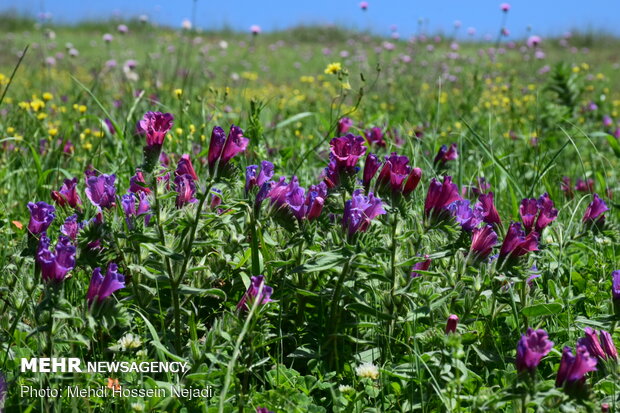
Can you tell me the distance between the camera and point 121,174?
3148mm

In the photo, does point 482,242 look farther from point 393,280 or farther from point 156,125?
point 156,125

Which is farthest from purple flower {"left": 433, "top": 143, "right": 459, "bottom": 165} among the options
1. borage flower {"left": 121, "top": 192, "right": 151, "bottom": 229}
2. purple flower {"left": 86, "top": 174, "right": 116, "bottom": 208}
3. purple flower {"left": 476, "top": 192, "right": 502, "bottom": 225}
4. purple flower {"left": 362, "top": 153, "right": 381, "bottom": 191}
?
purple flower {"left": 86, "top": 174, "right": 116, "bottom": 208}

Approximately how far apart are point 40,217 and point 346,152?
91cm

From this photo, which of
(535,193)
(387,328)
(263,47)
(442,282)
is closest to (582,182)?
(535,193)

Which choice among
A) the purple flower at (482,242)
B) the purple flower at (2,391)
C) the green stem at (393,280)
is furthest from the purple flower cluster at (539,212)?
the purple flower at (2,391)

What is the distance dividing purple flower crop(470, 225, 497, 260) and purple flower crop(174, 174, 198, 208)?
878mm

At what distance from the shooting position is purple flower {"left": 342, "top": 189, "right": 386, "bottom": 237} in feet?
6.08

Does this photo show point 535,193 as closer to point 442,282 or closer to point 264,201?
point 442,282

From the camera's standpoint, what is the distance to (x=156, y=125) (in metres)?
1.90

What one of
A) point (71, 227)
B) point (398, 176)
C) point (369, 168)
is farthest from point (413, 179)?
point (71, 227)

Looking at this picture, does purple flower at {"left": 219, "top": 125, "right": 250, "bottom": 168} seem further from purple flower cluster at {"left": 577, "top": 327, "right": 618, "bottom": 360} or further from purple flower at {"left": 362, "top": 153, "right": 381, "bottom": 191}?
purple flower cluster at {"left": 577, "top": 327, "right": 618, "bottom": 360}

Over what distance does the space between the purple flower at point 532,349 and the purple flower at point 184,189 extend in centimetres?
109

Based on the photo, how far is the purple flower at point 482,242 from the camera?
6.42 feet

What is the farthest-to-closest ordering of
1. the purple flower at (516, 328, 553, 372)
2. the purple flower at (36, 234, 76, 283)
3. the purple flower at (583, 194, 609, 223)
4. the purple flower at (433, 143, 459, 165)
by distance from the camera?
the purple flower at (433, 143, 459, 165) → the purple flower at (583, 194, 609, 223) → the purple flower at (36, 234, 76, 283) → the purple flower at (516, 328, 553, 372)
